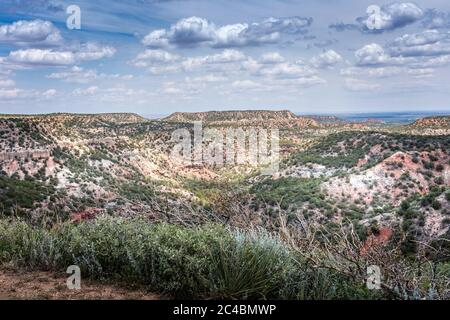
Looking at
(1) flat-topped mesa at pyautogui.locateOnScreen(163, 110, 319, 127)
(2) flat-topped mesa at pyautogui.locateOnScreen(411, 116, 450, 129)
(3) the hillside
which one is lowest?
(3) the hillside

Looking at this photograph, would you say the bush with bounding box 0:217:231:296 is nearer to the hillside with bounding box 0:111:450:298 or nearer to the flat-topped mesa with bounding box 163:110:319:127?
the hillside with bounding box 0:111:450:298

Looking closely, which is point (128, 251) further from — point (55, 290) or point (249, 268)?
point (249, 268)

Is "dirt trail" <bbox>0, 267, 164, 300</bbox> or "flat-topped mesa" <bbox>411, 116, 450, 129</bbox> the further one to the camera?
"flat-topped mesa" <bbox>411, 116, 450, 129</bbox>

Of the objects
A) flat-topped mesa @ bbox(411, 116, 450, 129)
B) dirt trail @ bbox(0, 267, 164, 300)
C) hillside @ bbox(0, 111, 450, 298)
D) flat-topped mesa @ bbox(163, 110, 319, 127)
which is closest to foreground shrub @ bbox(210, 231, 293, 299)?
hillside @ bbox(0, 111, 450, 298)

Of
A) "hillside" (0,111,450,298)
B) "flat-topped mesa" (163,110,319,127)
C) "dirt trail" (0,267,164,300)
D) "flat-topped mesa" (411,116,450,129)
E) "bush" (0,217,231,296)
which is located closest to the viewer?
"dirt trail" (0,267,164,300)

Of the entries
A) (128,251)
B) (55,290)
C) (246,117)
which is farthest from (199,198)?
(246,117)

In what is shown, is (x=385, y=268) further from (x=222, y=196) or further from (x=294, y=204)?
(x=294, y=204)

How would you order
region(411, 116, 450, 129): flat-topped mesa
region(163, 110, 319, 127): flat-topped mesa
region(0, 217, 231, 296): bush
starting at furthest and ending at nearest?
1. region(163, 110, 319, 127): flat-topped mesa
2. region(411, 116, 450, 129): flat-topped mesa
3. region(0, 217, 231, 296): bush

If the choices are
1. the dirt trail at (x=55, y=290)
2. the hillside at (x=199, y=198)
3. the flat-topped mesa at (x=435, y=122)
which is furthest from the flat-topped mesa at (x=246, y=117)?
the dirt trail at (x=55, y=290)

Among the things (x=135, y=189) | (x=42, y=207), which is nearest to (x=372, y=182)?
(x=135, y=189)
